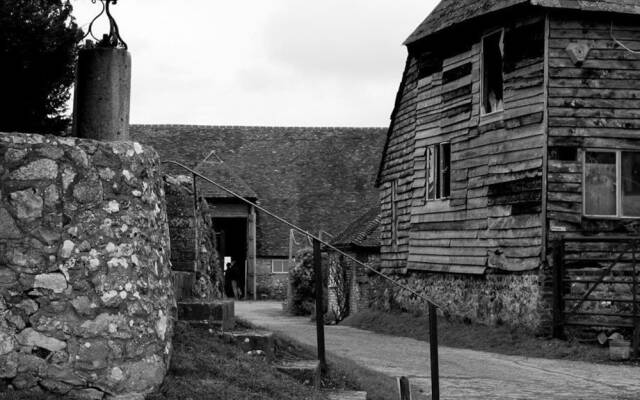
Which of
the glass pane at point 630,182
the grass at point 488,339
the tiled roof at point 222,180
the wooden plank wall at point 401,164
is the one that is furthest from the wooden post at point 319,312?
the tiled roof at point 222,180

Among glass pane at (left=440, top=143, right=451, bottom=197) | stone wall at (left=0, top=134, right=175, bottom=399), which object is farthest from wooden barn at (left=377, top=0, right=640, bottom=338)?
stone wall at (left=0, top=134, right=175, bottom=399)

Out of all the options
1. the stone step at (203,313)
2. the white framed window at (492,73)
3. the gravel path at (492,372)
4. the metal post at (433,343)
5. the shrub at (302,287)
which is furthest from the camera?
the shrub at (302,287)

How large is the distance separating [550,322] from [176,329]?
12.2 metres

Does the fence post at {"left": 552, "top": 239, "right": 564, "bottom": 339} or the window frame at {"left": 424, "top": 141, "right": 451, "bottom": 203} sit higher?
the window frame at {"left": 424, "top": 141, "right": 451, "bottom": 203}

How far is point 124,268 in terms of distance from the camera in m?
7.36

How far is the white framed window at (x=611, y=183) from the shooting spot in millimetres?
20328

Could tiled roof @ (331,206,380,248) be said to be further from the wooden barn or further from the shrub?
the wooden barn

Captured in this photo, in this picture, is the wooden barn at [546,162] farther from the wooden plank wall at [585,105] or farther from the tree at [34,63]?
the tree at [34,63]

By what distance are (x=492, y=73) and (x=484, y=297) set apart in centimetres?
497

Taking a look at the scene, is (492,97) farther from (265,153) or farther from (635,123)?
(265,153)

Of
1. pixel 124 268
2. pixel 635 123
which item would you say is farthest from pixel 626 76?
pixel 124 268

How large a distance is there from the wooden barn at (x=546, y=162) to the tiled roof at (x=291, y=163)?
22392 mm

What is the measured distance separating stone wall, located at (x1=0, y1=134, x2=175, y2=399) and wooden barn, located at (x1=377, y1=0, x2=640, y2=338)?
12790 millimetres

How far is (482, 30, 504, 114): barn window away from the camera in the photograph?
2206 cm
